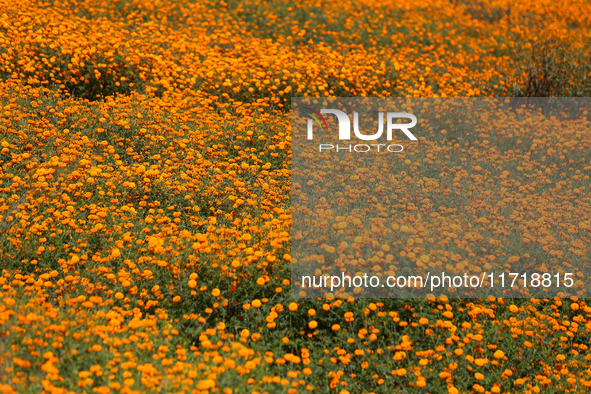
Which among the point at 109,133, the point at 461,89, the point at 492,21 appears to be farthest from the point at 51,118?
the point at 492,21

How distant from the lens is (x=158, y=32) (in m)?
11.6
